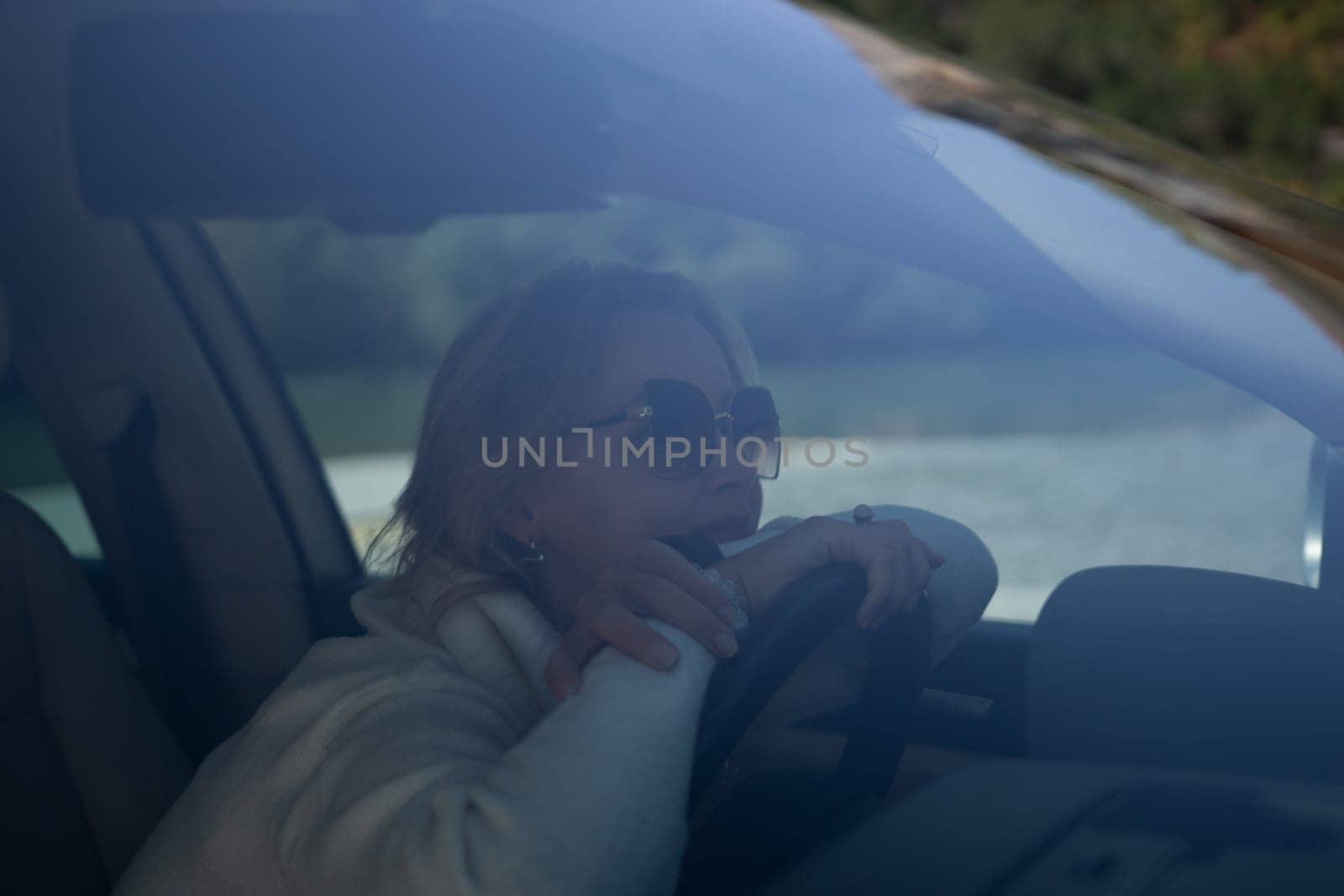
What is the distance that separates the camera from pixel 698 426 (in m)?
1.06

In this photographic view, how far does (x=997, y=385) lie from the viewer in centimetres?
114

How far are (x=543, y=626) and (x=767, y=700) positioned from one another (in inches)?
7.1

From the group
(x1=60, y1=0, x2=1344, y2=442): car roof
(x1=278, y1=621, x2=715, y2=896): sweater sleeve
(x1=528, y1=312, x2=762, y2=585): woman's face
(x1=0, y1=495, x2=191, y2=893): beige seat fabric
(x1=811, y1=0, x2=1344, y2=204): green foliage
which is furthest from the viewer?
(x1=811, y1=0, x2=1344, y2=204): green foliage

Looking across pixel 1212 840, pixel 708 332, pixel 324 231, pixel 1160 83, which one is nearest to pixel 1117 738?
pixel 1212 840

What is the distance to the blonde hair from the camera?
1072 mm

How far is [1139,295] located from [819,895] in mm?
654

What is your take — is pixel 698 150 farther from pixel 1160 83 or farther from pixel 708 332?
pixel 1160 83

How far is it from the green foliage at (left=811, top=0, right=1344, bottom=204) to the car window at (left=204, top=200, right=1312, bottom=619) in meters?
Result: 5.62

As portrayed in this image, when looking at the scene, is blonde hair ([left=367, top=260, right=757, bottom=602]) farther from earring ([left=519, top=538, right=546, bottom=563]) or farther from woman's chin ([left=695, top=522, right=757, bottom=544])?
woman's chin ([left=695, top=522, right=757, bottom=544])

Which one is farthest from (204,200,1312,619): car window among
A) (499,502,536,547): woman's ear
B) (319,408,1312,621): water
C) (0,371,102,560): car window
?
(0,371,102,560): car window

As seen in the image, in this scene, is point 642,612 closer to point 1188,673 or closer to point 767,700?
point 767,700

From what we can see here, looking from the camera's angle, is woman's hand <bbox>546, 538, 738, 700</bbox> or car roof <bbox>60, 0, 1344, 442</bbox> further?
car roof <bbox>60, 0, 1344, 442</bbox>

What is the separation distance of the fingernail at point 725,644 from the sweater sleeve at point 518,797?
1 centimetres

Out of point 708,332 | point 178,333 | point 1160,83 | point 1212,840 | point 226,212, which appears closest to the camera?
point 1212,840
